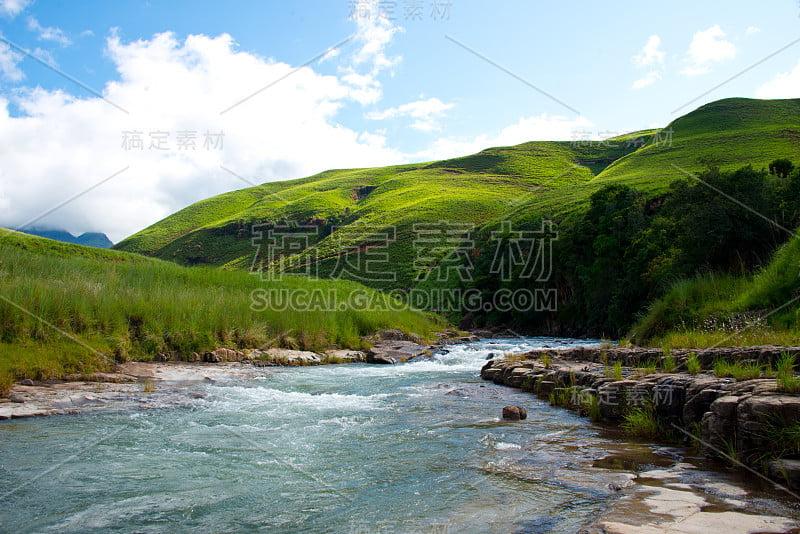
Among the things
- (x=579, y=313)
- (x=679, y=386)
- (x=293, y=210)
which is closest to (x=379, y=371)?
(x=679, y=386)

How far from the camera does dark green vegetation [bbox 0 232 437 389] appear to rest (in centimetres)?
1012

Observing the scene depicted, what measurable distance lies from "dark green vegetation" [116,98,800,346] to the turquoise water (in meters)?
5.88

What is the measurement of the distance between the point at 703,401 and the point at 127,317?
1314 cm

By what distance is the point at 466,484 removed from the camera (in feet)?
15.5

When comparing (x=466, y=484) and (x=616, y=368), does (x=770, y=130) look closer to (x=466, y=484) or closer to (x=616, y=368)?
(x=616, y=368)

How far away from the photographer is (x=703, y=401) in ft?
18.8

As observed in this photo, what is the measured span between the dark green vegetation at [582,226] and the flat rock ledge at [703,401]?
2.32 m

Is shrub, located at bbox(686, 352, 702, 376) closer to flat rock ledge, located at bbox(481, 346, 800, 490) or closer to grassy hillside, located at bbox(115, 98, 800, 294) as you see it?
flat rock ledge, located at bbox(481, 346, 800, 490)

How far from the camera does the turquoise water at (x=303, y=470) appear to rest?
393 cm

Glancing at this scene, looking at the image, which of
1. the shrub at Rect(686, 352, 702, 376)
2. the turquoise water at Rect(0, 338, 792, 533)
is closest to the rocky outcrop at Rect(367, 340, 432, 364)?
the turquoise water at Rect(0, 338, 792, 533)

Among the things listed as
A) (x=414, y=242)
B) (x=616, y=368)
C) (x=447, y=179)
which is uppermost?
(x=447, y=179)

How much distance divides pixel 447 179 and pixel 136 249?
2595 inches

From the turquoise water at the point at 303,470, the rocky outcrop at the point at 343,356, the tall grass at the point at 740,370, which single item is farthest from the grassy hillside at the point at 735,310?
the rocky outcrop at the point at 343,356

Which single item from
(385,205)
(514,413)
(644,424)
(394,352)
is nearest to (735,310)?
(644,424)
